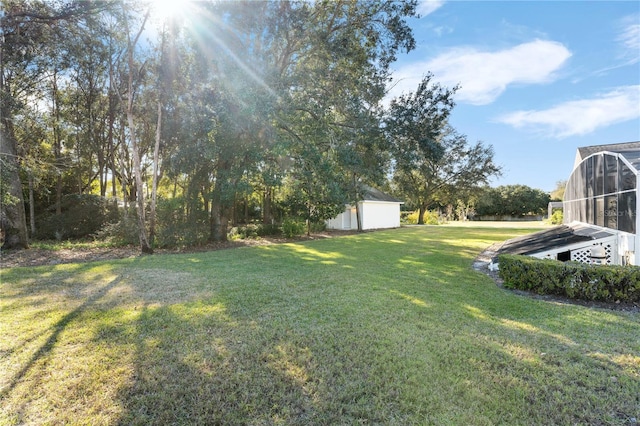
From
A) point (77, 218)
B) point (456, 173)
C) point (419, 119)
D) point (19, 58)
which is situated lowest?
point (77, 218)

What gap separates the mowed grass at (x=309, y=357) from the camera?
2322 millimetres

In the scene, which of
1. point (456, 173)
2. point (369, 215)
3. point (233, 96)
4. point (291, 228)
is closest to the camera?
point (233, 96)

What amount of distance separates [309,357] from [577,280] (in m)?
5.34

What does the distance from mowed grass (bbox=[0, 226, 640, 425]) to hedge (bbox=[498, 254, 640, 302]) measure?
589 millimetres

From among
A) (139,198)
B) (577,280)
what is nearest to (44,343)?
(139,198)

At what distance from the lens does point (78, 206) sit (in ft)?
48.1

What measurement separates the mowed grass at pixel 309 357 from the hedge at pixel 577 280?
0.59m

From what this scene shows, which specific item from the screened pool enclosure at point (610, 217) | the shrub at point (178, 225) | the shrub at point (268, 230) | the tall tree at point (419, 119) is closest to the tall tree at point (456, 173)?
the shrub at point (268, 230)

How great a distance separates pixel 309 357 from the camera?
307 centimetres

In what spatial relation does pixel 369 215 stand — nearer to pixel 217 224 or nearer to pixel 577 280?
pixel 217 224

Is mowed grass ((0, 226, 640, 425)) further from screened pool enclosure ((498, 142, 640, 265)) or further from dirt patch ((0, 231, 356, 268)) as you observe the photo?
dirt patch ((0, 231, 356, 268))

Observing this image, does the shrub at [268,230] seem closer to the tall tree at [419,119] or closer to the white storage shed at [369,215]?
the white storage shed at [369,215]

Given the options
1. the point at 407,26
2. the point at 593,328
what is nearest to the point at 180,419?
the point at 593,328

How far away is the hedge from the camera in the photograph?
5.05 meters
